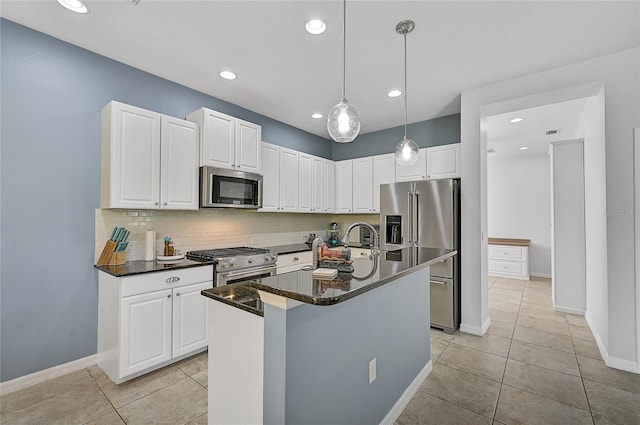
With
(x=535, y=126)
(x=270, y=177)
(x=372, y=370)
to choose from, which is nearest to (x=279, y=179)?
(x=270, y=177)

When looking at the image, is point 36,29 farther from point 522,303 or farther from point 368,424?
point 522,303

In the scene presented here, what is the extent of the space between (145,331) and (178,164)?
158 centimetres

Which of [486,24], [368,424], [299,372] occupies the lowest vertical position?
[368,424]

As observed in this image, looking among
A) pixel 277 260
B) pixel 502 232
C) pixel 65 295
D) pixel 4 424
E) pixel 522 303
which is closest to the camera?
pixel 4 424

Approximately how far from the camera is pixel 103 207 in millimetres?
2666

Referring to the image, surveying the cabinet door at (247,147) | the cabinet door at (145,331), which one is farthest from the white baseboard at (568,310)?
the cabinet door at (145,331)

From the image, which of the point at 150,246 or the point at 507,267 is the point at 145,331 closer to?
the point at 150,246

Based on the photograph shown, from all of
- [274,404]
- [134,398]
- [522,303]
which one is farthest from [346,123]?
[522,303]

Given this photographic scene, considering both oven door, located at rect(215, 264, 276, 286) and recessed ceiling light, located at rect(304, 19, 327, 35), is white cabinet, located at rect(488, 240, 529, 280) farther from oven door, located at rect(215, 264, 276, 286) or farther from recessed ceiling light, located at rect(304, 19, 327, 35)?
recessed ceiling light, located at rect(304, 19, 327, 35)

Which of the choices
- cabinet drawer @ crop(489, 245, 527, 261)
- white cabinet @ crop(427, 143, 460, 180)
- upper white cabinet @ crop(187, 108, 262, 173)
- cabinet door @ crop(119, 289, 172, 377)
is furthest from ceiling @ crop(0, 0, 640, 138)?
cabinet drawer @ crop(489, 245, 527, 261)

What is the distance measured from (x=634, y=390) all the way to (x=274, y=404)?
2.92 m

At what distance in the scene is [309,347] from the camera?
4.50ft

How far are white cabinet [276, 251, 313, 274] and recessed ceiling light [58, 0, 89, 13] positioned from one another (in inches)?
110

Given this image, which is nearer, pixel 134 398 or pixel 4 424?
pixel 4 424
